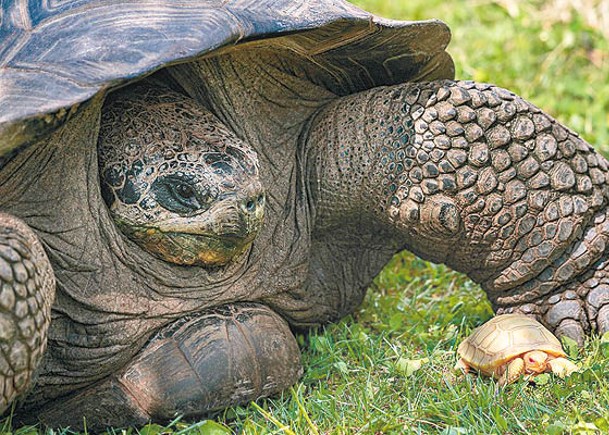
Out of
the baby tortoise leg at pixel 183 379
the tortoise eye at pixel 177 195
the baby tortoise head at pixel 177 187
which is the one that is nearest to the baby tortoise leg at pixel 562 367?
the baby tortoise leg at pixel 183 379

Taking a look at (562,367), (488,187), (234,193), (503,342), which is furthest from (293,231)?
(562,367)

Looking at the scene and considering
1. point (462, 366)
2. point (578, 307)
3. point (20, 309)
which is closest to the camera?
point (20, 309)

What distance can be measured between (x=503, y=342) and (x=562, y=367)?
179 millimetres

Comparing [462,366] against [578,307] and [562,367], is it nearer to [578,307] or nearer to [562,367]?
[562,367]

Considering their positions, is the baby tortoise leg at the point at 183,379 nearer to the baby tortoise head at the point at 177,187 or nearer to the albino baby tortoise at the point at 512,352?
the baby tortoise head at the point at 177,187

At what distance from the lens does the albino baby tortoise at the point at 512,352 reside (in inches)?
104

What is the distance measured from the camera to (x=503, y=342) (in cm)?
271

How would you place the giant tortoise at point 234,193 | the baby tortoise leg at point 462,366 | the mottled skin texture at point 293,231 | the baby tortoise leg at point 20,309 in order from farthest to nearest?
the baby tortoise leg at point 462,366 < the mottled skin texture at point 293,231 < the giant tortoise at point 234,193 < the baby tortoise leg at point 20,309

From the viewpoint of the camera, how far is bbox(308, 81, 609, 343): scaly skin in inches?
111

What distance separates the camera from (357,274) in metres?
3.18

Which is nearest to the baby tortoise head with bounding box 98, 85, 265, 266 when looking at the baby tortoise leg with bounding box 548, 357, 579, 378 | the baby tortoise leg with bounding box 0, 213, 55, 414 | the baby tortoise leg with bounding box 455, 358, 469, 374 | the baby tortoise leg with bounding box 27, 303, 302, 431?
the baby tortoise leg with bounding box 27, 303, 302, 431

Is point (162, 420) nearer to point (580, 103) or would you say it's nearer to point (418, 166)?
point (418, 166)

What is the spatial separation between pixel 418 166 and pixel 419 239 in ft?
0.80

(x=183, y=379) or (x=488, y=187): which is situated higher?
(x=488, y=187)
